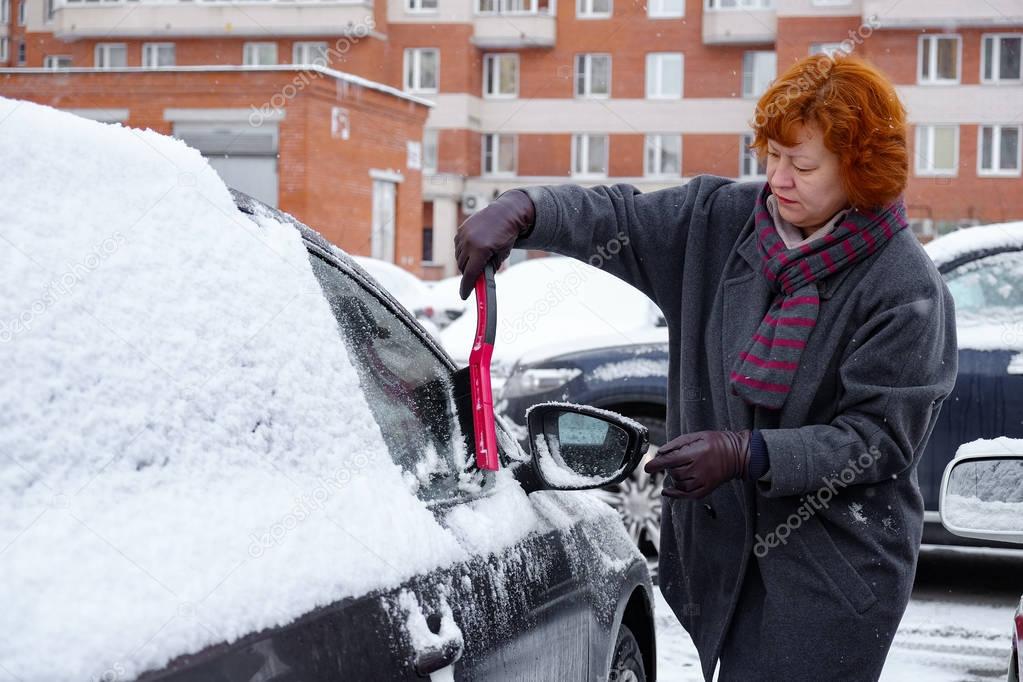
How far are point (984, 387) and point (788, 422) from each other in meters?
3.60

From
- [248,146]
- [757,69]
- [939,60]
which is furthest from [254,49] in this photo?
[939,60]

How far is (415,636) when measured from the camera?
5.54ft

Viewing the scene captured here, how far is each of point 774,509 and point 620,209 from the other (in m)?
0.67

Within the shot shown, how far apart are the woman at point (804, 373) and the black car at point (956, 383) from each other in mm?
3138

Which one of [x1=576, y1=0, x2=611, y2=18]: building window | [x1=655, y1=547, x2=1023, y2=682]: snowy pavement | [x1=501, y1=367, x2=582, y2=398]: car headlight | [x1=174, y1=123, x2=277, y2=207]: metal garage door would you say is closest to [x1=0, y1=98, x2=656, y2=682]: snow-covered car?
[x1=655, y1=547, x2=1023, y2=682]: snowy pavement

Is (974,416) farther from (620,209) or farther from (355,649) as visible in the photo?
(355,649)

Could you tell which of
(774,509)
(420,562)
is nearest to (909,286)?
(774,509)

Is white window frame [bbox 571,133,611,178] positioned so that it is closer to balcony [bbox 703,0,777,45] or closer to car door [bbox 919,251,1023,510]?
balcony [bbox 703,0,777,45]

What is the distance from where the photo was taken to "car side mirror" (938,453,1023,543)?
7.23 feet

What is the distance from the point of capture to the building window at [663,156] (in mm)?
40812

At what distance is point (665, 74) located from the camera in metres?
41.1

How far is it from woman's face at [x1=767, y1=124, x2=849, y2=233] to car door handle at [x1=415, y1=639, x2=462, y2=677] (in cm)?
103

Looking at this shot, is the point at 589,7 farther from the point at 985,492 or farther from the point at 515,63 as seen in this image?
the point at 985,492

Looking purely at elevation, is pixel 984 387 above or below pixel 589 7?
below
